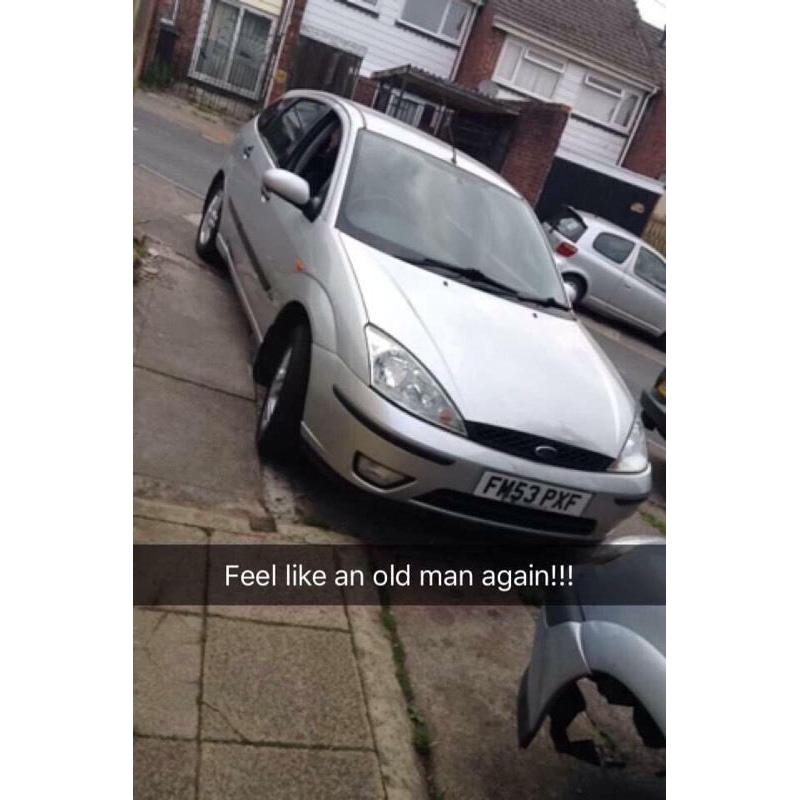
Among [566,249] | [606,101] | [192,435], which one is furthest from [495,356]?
[606,101]

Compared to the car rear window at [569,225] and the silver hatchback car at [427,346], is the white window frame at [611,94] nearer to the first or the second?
the car rear window at [569,225]

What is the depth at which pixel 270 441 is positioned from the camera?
285cm

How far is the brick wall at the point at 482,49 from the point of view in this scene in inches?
628

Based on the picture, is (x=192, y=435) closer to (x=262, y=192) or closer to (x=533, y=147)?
(x=262, y=192)

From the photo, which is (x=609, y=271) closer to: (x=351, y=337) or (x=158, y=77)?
(x=351, y=337)

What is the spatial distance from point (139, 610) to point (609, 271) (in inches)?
349

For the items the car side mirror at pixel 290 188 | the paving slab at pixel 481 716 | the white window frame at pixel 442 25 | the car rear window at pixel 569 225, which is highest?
the white window frame at pixel 442 25

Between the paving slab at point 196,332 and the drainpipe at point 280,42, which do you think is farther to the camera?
the drainpipe at point 280,42

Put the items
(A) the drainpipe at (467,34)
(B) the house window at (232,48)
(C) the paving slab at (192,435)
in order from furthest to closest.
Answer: (A) the drainpipe at (467,34), (B) the house window at (232,48), (C) the paving slab at (192,435)

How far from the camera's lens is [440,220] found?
10.7 ft

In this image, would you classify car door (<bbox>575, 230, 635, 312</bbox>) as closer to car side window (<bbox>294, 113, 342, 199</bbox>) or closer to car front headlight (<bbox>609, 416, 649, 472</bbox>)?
car side window (<bbox>294, 113, 342, 199</bbox>)

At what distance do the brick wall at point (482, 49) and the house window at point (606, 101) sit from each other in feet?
8.26

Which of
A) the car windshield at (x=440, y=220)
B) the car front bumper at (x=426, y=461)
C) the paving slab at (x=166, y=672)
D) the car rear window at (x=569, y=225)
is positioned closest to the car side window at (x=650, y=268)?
the car rear window at (x=569, y=225)
